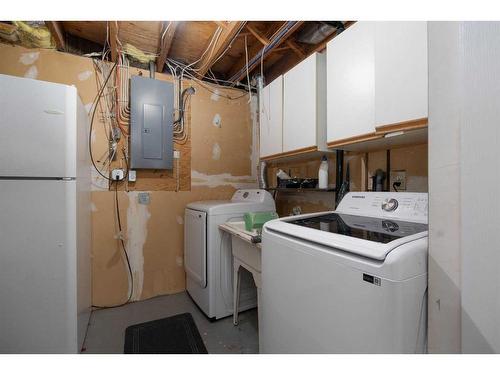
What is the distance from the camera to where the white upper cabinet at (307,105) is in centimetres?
165

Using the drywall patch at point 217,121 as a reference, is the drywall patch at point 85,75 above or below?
above

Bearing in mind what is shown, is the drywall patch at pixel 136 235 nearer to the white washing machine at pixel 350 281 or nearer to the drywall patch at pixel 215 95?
the drywall patch at pixel 215 95

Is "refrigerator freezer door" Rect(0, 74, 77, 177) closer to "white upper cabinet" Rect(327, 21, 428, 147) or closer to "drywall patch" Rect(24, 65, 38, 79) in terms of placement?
"drywall patch" Rect(24, 65, 38, 79)

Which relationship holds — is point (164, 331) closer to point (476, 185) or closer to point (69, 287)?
point (69, 287)

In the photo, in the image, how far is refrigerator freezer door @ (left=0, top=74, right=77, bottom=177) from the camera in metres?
1.27

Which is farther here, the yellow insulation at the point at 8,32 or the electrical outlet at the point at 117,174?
the electrical outlet at the point at 117,174

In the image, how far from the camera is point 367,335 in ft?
2.42

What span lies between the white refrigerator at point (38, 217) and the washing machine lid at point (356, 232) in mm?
1262

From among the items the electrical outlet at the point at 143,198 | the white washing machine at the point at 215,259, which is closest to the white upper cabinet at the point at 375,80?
the white washing machine at the point at 215,259

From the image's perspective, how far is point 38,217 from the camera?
4.33 ft

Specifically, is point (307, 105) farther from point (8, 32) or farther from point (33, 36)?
point (8, 32)

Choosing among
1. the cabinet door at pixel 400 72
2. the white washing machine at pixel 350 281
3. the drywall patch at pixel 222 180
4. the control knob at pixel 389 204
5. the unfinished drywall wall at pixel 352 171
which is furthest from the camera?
the drywall patch at pixel 222 180

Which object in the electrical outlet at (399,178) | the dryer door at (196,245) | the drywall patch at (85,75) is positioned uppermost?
the drywall patch at (85,75)

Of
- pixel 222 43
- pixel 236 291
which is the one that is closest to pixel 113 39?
pixel 222 43
